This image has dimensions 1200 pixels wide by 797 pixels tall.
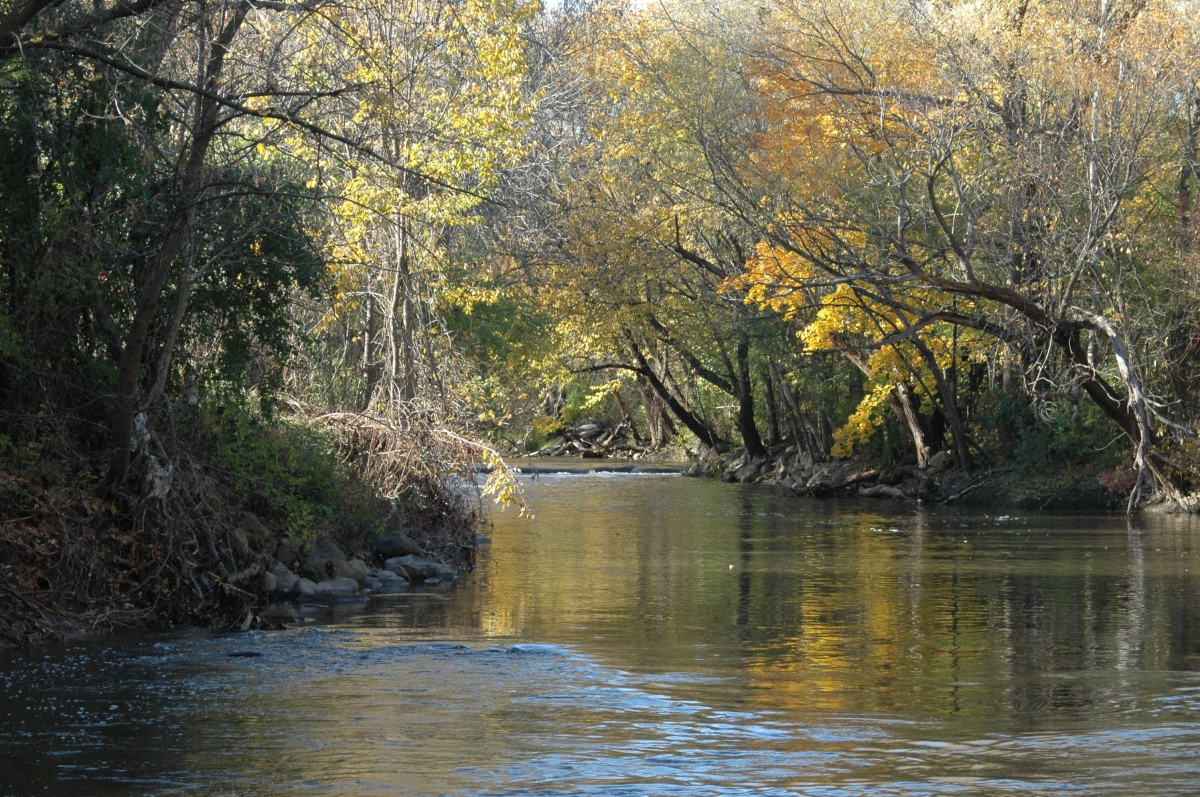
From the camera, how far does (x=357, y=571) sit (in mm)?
19859

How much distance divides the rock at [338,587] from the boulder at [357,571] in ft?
0.98

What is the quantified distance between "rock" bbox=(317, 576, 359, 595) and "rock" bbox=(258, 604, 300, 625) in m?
1.79

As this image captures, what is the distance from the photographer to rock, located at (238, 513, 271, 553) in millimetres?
18391

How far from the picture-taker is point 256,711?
1147 cm

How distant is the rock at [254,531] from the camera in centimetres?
1839

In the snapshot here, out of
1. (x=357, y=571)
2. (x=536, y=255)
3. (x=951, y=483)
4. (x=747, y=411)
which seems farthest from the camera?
(x=747, y=411)

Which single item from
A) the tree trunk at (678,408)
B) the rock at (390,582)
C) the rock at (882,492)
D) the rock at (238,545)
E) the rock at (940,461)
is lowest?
the rock at (390,582)

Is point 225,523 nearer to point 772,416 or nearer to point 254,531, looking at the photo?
point 254,531

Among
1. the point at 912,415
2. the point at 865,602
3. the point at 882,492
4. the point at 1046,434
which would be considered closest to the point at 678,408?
the point at 912,415

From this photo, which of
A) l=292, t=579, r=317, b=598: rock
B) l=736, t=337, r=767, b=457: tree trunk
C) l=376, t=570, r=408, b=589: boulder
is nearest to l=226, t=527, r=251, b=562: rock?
l=292, t=579, r=317, b=598: rock

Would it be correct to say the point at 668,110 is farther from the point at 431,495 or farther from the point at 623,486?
the point at 431,495

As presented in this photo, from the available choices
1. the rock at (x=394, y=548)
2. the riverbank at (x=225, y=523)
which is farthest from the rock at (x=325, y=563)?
the rock at (x=394, y=548)

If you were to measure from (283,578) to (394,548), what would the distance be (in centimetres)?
316

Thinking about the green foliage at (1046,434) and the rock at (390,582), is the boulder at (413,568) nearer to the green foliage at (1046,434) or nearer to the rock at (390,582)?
the rock at (390,582)
